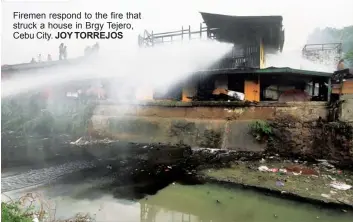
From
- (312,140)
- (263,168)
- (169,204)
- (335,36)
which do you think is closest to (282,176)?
(263,168)

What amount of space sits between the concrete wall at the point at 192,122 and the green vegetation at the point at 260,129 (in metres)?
0.25

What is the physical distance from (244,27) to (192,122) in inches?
239

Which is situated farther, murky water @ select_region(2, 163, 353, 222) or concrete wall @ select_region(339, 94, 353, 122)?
concrete wall @ select_region(339, 94, 353, 122)

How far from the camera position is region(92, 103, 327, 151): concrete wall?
1168 cm

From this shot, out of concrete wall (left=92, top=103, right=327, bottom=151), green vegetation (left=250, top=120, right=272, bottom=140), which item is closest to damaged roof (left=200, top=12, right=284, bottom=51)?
concrete wall (left=92, top=103, right=327, bottom=151)

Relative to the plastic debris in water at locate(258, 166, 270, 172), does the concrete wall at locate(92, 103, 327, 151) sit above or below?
above

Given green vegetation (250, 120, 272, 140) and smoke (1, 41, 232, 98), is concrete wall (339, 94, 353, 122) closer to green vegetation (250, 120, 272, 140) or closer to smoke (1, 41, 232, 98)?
green vegetation (250, 120, 272, 140)

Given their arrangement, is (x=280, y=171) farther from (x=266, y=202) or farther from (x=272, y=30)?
(x=272, y=30)

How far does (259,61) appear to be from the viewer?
14.5 meters

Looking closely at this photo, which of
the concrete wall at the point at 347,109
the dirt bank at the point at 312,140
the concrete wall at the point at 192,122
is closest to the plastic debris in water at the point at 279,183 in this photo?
the dirt bank at the point at 312,140

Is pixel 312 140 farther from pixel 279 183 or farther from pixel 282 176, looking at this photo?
pixel 279 183

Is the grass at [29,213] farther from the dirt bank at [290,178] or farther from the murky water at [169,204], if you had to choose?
A: the dirt bank at [290,178]

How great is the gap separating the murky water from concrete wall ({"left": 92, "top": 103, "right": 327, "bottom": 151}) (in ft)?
16.1

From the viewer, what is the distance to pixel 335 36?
40.7 metres
